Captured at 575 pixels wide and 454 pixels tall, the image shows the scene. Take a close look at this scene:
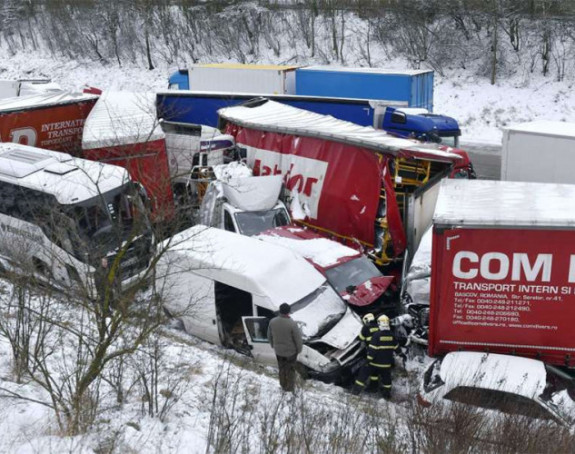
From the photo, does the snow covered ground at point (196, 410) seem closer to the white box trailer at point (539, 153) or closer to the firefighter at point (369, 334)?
the firefighter at point (369, 334)

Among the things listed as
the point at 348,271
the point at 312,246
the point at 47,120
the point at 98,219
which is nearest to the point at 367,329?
the point at 348,271

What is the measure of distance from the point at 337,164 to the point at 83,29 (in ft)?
102

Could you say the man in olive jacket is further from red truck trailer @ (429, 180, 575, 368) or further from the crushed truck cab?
the crushed truck cab

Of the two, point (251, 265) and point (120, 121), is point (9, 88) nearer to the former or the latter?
point (120, 121)

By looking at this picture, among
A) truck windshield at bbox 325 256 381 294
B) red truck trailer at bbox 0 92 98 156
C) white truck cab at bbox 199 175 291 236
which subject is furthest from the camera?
red truck trailer at bbox 0 92 98 156

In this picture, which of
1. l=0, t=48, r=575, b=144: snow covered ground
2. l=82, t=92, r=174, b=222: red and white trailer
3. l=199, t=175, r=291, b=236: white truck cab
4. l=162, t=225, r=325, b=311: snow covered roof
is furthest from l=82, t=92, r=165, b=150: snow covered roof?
l=0, t=48, r=575, b=144: snow covered ground

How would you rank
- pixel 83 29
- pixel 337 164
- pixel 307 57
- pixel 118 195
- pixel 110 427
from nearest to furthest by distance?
pixel 110 427 → pixel 118 195 → pixel 337 164 → pixel 307 57 → pixel 83 29

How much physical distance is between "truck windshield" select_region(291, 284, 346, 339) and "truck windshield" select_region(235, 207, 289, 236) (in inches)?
110

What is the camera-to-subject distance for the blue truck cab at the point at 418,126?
17516 millimetres

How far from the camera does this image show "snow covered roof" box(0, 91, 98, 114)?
15.7 meters

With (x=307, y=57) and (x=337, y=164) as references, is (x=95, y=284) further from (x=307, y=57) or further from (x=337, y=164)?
(x=307, y=57)

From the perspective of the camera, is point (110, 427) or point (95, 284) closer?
point (110, 427)

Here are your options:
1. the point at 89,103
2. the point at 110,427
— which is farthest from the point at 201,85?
the point at 110,427

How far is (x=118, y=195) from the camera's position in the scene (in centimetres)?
1130
